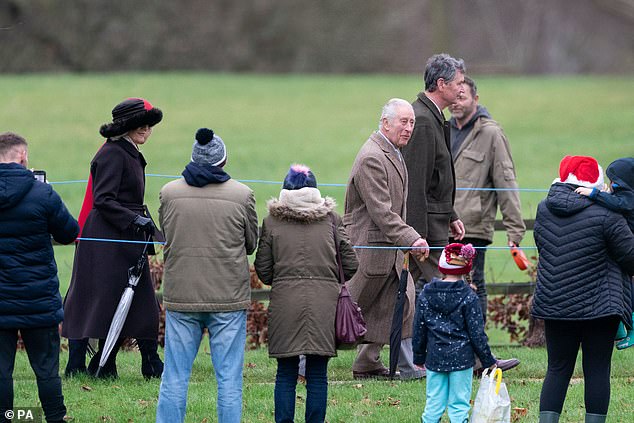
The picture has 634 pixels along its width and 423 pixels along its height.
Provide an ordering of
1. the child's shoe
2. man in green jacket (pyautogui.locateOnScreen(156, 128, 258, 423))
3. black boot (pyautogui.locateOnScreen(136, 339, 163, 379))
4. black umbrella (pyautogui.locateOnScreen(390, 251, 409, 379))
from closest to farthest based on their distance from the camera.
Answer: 1. man in green jacket (pyautogui.locateOnScreen(156, 128, 258, 423))
2. the child's shoe
3. black umbrella (pyautogui.locateOnScreen(390, 251, 409, 379))
4. black boot (pyautogui.locateOnScreen(136, 339, 163, 379))

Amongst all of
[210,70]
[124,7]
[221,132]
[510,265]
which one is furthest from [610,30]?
[510,265]

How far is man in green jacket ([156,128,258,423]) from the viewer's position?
6.68 m

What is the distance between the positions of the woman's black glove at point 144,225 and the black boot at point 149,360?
971 mm

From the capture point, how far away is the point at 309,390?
6984 mm

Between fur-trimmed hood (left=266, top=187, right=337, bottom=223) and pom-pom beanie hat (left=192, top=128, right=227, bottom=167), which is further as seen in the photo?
fur-trimmed hood (left=266, top=187, right=337, bottom=223)

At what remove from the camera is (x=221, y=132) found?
32125 mm

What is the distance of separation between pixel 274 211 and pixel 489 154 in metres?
3.11

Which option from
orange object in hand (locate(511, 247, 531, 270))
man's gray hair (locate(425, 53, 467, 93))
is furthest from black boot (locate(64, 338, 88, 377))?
orange object in hand (locate(511, 247, 531, 270))

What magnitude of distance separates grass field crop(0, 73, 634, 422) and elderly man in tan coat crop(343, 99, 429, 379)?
0.49 m

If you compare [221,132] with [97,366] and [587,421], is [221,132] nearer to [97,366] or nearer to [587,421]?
[97,366]

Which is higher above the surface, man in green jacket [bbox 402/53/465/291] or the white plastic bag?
man in green jacket [bbox 402/53/465/291]

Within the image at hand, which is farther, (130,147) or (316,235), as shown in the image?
(130,147)

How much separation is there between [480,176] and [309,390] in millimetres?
3177

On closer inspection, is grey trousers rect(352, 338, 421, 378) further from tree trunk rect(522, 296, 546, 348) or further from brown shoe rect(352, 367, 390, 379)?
tree trunk rect(522, 296, 546, 348)
